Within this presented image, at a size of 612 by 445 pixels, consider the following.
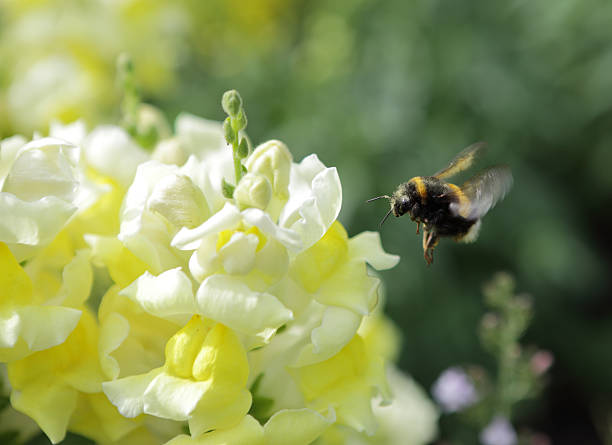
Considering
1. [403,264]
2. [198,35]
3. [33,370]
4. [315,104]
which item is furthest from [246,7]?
[33,370]

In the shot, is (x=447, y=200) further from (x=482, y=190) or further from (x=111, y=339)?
(x=111, y=339)

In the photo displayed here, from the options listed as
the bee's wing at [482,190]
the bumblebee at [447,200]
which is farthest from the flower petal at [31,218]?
the bee's wing at [482,190]

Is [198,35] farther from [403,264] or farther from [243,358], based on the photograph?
[243,358]

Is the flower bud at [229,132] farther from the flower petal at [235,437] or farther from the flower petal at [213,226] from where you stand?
the flower petal at [235,437]

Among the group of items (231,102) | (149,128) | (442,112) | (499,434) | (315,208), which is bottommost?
(499,434)

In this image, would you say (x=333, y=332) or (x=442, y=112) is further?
(x=442, y=112)

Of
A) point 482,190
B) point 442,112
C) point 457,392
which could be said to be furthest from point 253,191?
point 442,112
